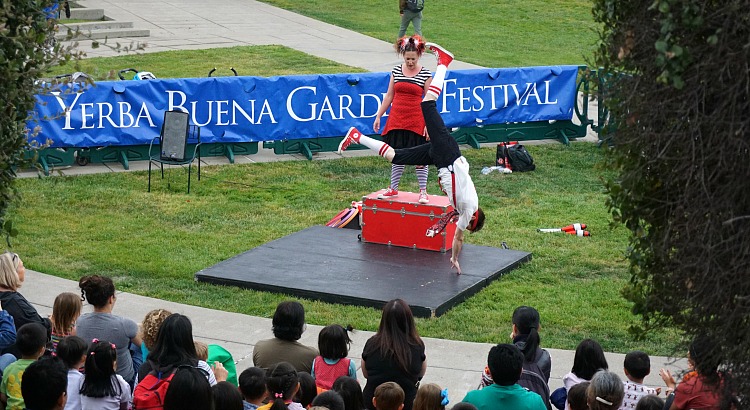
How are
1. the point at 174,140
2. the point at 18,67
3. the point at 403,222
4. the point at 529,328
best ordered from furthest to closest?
the point at 174,140 → the point at 403,222 → the point at 529,328 → the point at 18,67

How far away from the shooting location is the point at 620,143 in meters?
5.26

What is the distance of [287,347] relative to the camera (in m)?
7.51

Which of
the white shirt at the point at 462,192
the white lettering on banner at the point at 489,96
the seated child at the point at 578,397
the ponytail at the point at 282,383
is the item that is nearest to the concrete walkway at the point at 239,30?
the white lettering on banner at the point at 489,96

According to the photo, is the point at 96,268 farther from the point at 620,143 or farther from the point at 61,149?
the point at 620,143

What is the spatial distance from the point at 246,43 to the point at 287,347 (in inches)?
784

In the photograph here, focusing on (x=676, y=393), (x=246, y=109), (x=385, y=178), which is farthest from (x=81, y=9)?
(x=676, y=393)

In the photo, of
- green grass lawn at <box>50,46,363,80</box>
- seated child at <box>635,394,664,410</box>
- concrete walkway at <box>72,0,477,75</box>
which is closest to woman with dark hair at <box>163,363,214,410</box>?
seated child at <box>635,394,664,410</box>

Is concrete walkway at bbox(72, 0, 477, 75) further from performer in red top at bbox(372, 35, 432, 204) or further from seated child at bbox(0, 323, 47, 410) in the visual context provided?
seated child at bbox(0, 323, 47, 410)

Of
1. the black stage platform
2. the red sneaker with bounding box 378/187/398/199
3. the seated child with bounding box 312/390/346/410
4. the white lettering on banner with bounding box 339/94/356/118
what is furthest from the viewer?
the white lettering on banner with bounding box 339/94/356/118

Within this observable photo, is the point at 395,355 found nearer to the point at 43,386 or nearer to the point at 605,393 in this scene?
the point at 605,393

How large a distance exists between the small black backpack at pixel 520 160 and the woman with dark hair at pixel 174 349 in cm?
1105

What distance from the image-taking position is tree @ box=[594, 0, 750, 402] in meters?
4.49

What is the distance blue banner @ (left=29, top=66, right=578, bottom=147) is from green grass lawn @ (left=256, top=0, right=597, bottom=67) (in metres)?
6.74

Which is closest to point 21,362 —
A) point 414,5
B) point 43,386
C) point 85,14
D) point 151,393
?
point 43,386
